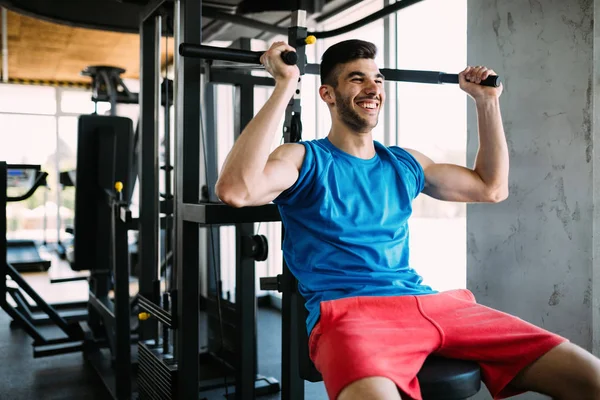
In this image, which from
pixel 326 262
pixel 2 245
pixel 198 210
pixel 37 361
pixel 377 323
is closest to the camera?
pixel 377 323

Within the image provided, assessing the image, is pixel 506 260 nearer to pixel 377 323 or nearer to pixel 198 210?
pixel 377 323

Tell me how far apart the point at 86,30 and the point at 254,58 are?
15.2ft

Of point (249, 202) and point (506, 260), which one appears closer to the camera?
point (249, 202)

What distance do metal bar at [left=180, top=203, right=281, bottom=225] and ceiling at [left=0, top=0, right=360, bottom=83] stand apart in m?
0.94

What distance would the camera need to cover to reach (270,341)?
3.64 meters

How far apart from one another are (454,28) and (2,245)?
2684 mm

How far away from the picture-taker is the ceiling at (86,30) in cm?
268

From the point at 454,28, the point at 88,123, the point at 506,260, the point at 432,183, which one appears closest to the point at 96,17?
the point at 88,123

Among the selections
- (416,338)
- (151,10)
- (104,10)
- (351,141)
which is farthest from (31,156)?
(416,338)

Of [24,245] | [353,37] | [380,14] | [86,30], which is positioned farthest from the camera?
[24,245]

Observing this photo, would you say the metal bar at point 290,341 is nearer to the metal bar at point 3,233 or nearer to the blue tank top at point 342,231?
the blue tank top at point 342,231

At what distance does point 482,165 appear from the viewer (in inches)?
68.6

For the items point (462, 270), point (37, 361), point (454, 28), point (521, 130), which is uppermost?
point (454, 28)

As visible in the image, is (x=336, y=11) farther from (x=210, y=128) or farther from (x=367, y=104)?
(x=367, y=104)
